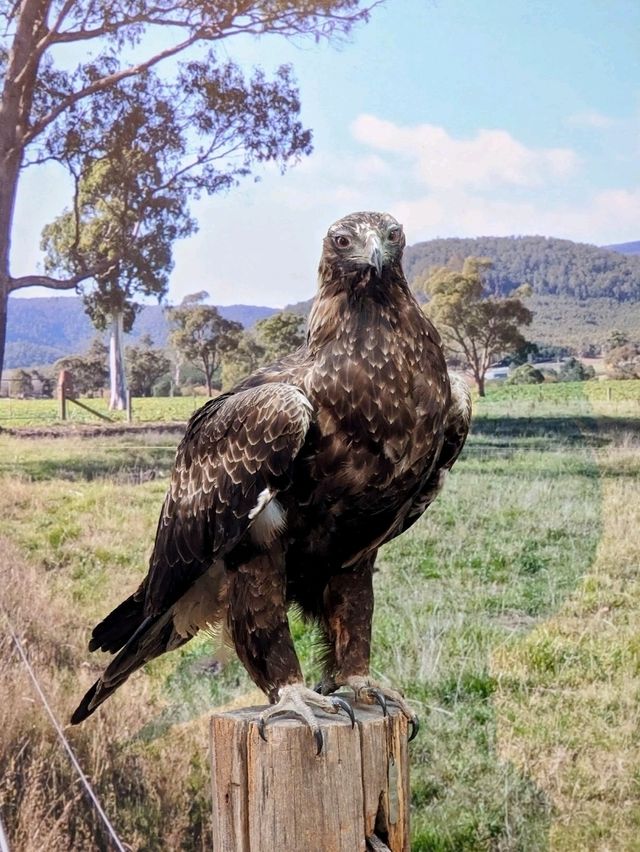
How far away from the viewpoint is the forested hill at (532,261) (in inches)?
141

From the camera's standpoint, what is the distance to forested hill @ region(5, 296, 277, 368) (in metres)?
3.44

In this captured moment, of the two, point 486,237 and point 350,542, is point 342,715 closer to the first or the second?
point 350,542

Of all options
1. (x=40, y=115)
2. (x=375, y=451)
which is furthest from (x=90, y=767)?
(x=40, y=115)

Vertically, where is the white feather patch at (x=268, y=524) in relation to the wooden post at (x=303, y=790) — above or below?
above

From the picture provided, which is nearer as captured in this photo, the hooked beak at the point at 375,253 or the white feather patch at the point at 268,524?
the hooked beak at the point at 375,253

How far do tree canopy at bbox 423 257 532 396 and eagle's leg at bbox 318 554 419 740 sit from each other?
1.48 meters

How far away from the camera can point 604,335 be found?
3.61 m

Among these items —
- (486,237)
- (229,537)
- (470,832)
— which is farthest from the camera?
(486,237)

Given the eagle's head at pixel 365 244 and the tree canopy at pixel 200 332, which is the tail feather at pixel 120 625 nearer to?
the eagle's head at pixel 365 244

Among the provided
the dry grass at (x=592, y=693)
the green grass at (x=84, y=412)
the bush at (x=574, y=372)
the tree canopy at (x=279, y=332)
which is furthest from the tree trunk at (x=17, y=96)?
the dry grass at (x=592, y=693)

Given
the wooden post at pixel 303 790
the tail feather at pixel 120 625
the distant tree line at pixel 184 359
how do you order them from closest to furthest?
the wooden post at pixel 303 790 → the tail feather at pixel 120 625 → the distant tree line at pixel 184 359

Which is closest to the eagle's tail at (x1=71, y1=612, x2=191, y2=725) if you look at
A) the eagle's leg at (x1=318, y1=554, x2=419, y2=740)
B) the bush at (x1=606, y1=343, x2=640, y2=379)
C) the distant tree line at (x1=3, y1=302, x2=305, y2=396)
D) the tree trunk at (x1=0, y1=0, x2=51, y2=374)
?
the eagle's leg at (x1=318, y1=554, x2=419, y2=740)

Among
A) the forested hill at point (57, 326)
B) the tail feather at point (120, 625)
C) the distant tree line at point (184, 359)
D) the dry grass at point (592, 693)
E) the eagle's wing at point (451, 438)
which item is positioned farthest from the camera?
the distant tree line at point (184, 359)

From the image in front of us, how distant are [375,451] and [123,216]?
199 cm
